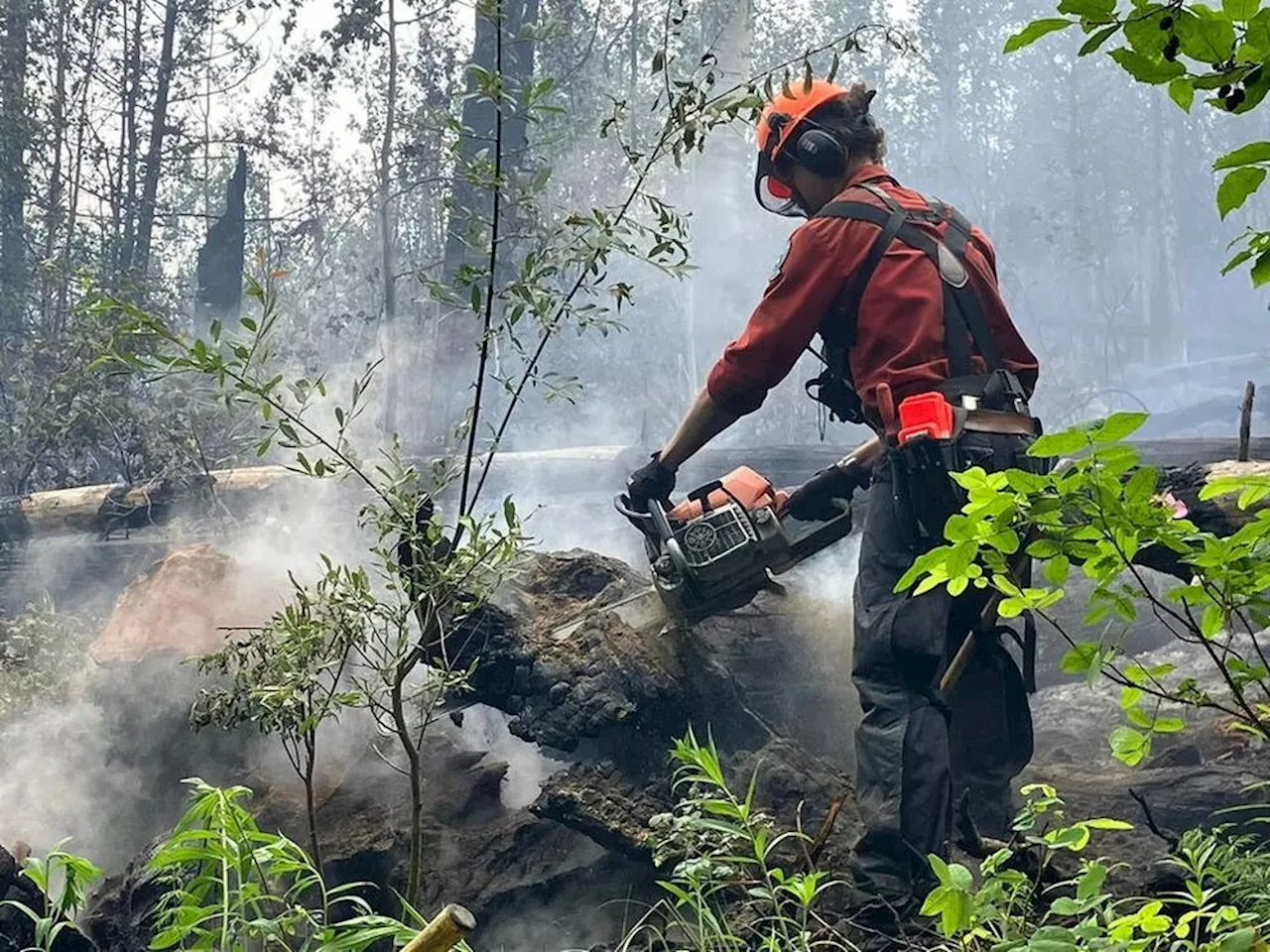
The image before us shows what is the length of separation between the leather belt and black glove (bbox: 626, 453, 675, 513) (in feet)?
2.84

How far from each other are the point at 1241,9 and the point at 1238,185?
0.48 feet

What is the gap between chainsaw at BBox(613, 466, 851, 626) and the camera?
3.21m

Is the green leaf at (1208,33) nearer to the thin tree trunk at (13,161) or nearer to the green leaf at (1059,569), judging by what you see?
the green leaf at (1059,569)

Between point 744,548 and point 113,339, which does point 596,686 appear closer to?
point 744,548

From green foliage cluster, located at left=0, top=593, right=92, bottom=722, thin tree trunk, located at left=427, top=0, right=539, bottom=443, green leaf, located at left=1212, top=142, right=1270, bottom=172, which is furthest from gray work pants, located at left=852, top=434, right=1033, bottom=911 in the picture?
thin tree trunk, located at left=427, top=0, right=539, bottom=443

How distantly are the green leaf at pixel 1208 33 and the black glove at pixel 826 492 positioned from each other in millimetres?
2464

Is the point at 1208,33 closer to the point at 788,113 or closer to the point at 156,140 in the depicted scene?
the point at 788,113

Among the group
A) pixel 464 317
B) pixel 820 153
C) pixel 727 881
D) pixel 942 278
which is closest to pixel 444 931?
pixel 727 881

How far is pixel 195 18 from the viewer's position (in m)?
14.3

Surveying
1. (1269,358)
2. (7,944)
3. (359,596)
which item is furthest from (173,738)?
(1269,358)

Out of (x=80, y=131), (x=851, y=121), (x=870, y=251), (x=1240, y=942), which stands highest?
(x=80, y=131)

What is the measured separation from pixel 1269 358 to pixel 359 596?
3612 centimetres

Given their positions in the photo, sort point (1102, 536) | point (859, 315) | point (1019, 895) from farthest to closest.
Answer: point (859, 315)
point (1019, 895)
point (1102, 536)

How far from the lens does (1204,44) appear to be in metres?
0.95
